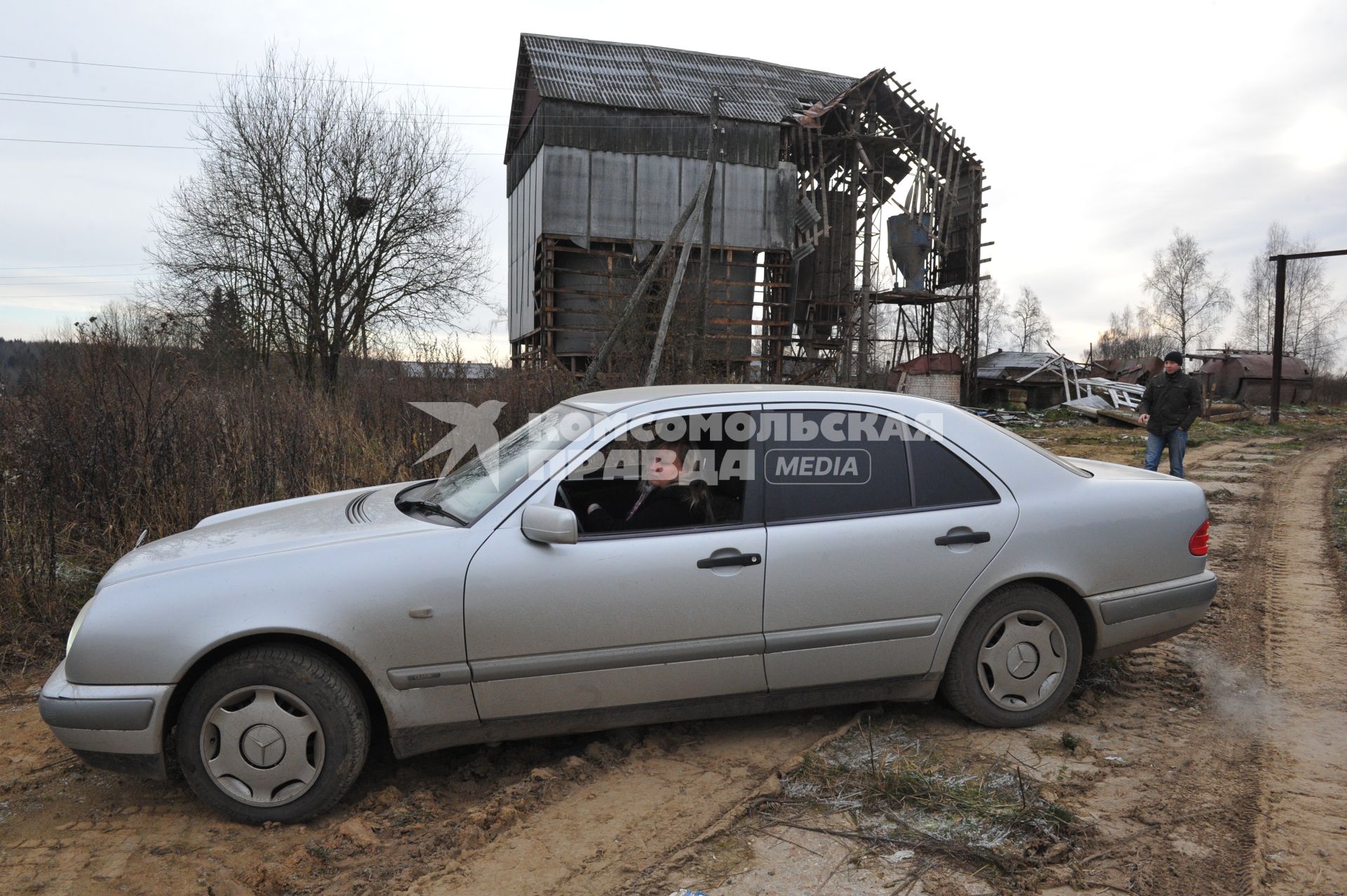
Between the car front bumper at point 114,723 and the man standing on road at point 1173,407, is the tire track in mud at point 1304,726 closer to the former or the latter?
the man standing on road at point 1173,407

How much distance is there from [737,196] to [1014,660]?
20114 millimetres

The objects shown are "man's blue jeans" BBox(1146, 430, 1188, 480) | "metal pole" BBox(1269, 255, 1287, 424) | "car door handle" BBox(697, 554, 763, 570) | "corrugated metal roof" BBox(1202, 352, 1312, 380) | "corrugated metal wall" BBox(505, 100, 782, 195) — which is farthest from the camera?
"corrugated metal roof" BBox(1202, 352, 1312, 380)

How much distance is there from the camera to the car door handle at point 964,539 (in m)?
3.78

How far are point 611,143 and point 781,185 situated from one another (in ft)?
15.5

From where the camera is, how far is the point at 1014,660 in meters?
3.96

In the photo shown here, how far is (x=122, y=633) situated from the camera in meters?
3.12

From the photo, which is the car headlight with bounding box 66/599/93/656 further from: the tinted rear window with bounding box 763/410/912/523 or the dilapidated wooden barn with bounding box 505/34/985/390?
the dilapidated wooden barn with bounding box 505/34/985/390

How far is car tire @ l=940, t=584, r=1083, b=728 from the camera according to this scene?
12.8 feet

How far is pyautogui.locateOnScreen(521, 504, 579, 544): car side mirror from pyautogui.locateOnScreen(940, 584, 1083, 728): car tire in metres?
1.86

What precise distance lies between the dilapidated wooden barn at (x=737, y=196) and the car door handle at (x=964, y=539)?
15.0 metres

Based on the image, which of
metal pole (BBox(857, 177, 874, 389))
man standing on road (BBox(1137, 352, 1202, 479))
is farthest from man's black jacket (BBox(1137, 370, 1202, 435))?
metal pole (BBox(857, 177, 874, 389))

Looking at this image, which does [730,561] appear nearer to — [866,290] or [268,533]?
[268,533]

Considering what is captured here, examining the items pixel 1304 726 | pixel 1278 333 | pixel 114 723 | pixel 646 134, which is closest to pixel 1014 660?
pixel 1304 726

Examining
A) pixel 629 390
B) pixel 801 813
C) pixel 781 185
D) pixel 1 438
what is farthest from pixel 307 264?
pixel 801 813
